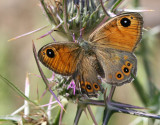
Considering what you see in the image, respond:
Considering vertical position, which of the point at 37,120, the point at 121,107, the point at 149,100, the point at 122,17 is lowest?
the point at 149,100

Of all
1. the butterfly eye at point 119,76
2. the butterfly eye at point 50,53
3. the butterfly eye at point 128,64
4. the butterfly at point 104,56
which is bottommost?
the butterfly eye at point 119,76

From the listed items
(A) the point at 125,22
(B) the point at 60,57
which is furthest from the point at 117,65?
(B) the point at 60,57

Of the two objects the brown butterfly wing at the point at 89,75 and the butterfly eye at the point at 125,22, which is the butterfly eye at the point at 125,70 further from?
the butterfly eye at the point at 125,22

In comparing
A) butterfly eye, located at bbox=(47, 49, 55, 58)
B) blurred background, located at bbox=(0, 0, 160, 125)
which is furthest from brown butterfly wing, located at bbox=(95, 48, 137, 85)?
blurred background, located at bbox=(0, 0, 160, 125)

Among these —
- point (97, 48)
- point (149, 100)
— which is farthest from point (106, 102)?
point (149, 100)

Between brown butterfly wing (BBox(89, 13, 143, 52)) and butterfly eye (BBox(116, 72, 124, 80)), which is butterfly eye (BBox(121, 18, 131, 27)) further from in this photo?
butterfly eye (BBox(116, 72, 124, 80))

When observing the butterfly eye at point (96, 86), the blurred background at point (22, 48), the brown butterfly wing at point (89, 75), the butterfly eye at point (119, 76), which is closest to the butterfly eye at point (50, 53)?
the brown butterfly wing at point (89, 75)

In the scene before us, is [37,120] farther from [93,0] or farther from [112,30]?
[93,0]

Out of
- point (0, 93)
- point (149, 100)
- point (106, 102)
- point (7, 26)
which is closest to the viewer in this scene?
point (106, 102)
